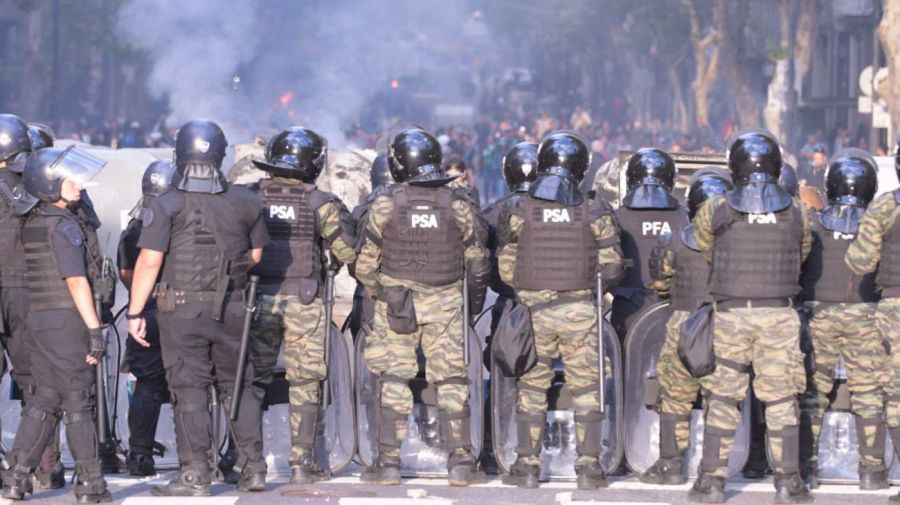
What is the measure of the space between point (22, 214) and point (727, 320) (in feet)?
10.9

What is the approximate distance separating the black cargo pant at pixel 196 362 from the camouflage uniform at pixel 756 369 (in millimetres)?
2224

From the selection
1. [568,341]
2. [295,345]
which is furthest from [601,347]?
[295,345]

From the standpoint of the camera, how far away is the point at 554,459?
950 centimetres

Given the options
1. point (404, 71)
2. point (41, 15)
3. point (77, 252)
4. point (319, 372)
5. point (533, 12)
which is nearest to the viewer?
point (77, 252)

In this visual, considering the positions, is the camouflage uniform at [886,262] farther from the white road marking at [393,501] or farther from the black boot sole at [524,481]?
the white road marking at [393,501]

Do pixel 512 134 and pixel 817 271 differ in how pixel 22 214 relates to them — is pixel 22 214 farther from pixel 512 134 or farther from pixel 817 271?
pixel 512 134

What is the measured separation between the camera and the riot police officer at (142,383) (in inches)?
366

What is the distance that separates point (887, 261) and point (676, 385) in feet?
3.83

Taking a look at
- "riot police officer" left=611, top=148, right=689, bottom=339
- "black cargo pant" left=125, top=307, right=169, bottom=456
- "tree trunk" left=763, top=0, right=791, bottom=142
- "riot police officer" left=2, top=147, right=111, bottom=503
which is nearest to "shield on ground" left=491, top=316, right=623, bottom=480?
"riot police officer" left=611, top=148, right=689, bottom=339

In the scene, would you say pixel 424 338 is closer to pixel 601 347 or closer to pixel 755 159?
pixel 601 347

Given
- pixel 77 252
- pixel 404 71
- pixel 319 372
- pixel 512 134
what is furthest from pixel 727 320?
pixel 404 71

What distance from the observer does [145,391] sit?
9.30 metres

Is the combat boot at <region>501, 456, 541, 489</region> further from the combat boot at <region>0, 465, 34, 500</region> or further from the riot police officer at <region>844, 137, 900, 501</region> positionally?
the combat boot at <region>0, 465, 34, 500</region>

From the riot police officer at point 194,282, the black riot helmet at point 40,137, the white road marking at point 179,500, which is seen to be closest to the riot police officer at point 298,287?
the riot police officer at point 194,282
